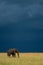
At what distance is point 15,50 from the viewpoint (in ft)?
112

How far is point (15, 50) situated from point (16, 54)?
0.57 meters

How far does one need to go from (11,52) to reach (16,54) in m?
0.74

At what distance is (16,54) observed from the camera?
3381cm

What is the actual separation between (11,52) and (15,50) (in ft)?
2.38

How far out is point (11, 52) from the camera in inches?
1321
